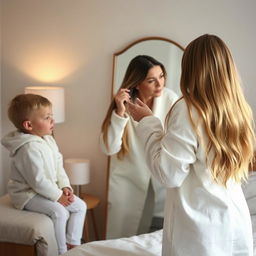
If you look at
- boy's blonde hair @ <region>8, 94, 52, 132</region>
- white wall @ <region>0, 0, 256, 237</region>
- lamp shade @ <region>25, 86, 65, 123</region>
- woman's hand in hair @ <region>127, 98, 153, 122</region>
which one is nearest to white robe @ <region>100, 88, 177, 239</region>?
white wall @ <region>0, 0, 256, 237</region>

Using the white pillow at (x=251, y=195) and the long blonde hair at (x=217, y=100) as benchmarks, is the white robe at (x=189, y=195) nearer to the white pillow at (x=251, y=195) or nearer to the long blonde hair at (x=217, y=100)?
the long blonde hair at (x=217, y=100)

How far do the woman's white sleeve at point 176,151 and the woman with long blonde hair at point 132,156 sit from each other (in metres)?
1.08

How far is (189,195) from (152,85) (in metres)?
1.30

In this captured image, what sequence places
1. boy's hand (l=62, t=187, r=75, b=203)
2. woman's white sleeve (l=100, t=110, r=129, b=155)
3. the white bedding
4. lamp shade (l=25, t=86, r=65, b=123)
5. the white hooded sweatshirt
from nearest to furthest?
the white bedding → the white hooded sweatshirt → boy's hand (l=62, t=187, r=75, b=203) → woman's white sleeve (l=100, t=110, r=129, b=155) → lamp shade (l=25, t=86, r=65, b=123)

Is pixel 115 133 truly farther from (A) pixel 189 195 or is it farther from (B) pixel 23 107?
(A) pixel 189 195

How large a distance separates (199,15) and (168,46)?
0.96ft

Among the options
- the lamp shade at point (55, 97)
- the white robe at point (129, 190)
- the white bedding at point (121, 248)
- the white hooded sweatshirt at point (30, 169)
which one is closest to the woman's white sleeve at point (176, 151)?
the white bedding at point (121, 248)

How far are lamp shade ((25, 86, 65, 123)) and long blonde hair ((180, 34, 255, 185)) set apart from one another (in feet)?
4.98

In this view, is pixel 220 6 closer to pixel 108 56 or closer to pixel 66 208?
pixel 108 56

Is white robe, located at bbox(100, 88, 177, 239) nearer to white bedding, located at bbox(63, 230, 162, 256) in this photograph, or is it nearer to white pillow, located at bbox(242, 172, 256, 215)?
white pillow, located at bbox(242, 172, 256, 215)

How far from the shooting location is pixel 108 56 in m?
2.92

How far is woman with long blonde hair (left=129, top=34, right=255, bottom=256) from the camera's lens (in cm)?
131

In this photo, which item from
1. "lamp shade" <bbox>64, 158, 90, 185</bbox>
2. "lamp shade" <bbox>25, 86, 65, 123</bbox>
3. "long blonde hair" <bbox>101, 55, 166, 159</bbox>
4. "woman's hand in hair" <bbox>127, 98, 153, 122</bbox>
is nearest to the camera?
"woman's hand in hair" <bbox>127, 98, 153, 122</bbox>

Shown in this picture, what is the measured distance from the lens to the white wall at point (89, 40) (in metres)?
2.76
